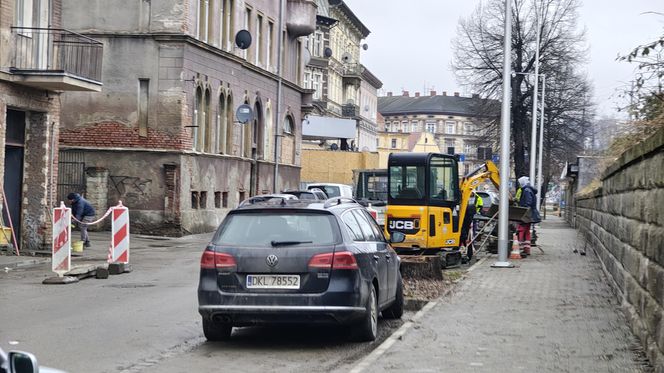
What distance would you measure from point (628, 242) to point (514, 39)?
2165 inches

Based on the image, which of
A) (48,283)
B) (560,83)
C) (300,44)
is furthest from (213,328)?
→ (560,83)

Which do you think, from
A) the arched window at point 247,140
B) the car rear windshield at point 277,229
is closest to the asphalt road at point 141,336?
the car rear windshield at point 277,229

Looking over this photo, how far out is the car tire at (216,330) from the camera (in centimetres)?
1122

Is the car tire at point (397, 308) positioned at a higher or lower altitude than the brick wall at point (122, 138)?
lower

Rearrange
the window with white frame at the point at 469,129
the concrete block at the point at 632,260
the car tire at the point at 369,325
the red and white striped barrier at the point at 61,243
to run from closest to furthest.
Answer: the car tire at the point at 369,325 < the concrete block at the point at 632,260 < the red and white striped barrier at the point at 61,243 < the window with white frame at the point at 469,129

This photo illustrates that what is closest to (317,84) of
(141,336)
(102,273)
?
(102,273)

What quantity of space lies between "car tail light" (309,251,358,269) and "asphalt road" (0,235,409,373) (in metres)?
0.91

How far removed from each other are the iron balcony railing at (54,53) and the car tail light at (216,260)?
15.0m

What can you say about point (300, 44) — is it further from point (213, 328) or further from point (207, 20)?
point (213, 328)

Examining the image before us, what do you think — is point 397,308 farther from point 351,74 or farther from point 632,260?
point 351,74

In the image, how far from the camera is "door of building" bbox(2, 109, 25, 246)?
25.5 metres

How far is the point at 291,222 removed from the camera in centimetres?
1104

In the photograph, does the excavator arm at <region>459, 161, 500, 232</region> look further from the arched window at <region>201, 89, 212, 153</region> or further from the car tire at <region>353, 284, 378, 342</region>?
the arched window at <region>201, 89, 212, 153</region>

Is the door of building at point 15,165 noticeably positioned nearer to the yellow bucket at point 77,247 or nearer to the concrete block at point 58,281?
the yellow bucket at point 77,247
